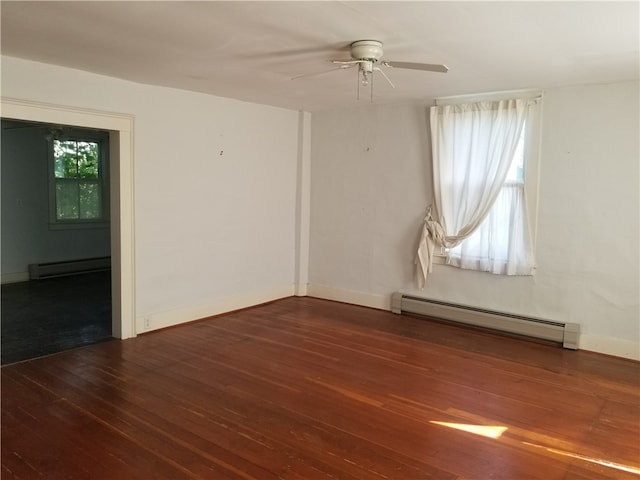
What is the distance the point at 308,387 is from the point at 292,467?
42.0 inches

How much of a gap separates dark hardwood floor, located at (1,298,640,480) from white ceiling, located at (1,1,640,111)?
2.47m

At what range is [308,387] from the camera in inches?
144

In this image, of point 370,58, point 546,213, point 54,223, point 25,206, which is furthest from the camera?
point 54,223

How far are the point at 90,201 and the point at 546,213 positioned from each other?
7.22m

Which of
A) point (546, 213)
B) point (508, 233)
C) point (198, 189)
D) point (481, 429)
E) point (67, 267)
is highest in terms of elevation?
point (198, 189)

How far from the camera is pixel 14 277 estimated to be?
7395 mm

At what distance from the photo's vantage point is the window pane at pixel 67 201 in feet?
26.2

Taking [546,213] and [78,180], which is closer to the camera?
[546,213]

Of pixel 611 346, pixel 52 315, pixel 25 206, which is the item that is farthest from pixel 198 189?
pixel 611 346

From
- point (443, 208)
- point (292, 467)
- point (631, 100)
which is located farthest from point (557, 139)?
point (292, 467)

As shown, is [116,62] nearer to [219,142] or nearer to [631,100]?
[219,142]

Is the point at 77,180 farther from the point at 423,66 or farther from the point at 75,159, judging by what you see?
the point at 423,66

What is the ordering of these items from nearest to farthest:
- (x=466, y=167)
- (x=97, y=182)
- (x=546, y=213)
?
(x=546, y=213) < (x=466, y=167) < (x=97, y=182)

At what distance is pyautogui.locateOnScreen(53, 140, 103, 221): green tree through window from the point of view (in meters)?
7.98
